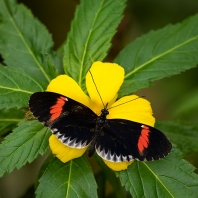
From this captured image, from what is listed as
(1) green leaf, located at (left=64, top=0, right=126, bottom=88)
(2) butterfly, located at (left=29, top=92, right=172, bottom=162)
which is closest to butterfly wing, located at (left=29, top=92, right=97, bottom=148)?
(2) butterfly, located at (left=29, top=92, right=172, bottom=162)

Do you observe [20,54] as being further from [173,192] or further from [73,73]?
[173,192]

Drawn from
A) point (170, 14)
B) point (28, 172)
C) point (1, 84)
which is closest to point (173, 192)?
point (1, 84)

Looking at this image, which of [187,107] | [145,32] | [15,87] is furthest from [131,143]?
[145,32]

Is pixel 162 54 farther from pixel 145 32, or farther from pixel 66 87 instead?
pixel 145 32

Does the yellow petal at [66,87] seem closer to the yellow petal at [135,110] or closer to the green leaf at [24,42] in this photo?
the yellow petal at [135,110]

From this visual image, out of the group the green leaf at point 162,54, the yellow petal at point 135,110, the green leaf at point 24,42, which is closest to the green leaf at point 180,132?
the green leaf at point 162,54

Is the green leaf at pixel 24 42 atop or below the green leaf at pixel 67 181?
atop
